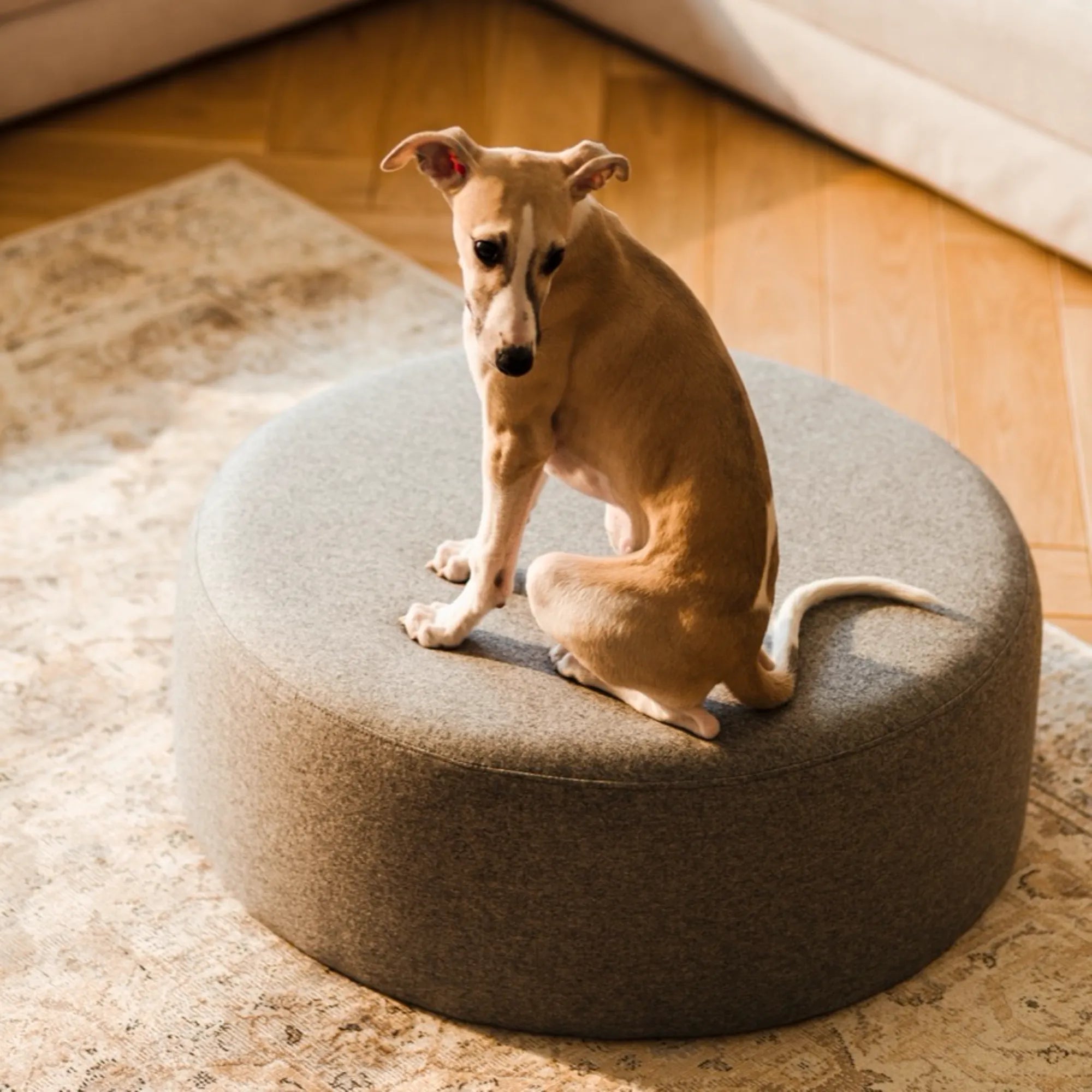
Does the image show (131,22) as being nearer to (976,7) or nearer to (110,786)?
(976,7)

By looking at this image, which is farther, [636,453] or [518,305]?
[636,453]

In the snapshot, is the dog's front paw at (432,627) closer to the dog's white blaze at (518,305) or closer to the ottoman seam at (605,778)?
the ottoman seam at (605,778)

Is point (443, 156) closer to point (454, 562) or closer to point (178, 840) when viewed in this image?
point (454, 562)

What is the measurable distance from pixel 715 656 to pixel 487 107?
85.7 inches

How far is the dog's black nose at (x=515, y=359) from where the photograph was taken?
1.32 metres

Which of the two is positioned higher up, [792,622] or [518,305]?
[518,305]

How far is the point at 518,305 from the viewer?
133 centimetres

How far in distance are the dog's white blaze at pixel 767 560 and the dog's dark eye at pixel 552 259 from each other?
289mm

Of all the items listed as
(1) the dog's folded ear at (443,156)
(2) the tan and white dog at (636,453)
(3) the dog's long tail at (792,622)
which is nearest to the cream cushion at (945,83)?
(3) the dog's long tail at (792,622)

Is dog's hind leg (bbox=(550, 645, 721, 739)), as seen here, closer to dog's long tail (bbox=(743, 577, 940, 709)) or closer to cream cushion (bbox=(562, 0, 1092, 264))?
dog's long tail (bbox=(743, 577, 940, 709))

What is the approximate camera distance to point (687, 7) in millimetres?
3365

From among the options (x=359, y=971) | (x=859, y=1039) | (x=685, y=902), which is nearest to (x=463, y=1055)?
(x=359, y=971)

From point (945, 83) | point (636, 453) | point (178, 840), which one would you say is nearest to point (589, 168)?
point (636, 453)

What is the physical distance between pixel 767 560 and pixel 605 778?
0.24m
